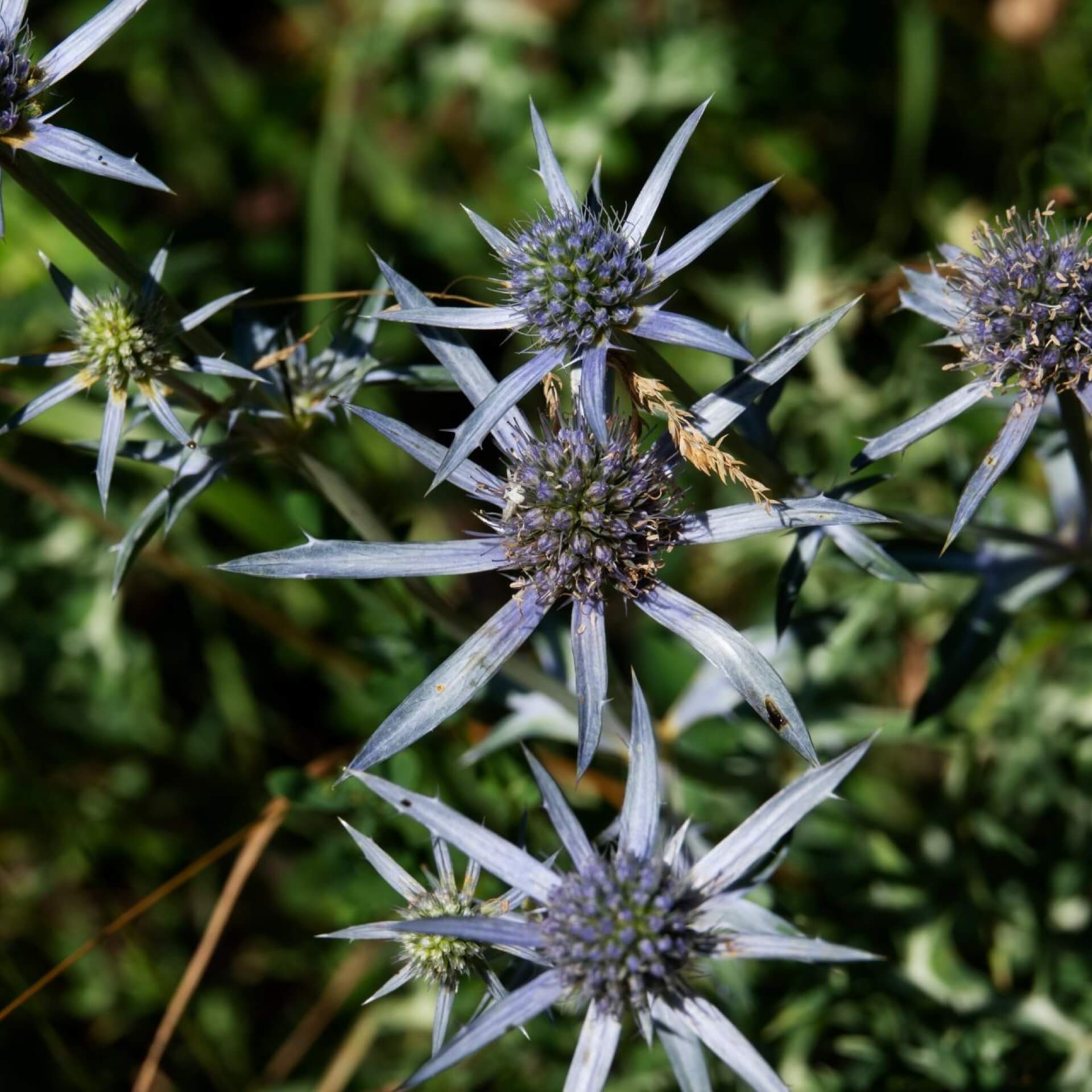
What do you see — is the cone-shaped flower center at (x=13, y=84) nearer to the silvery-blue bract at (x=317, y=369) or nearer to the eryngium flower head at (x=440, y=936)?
the silvery-blue bract at (x=317, y=369)

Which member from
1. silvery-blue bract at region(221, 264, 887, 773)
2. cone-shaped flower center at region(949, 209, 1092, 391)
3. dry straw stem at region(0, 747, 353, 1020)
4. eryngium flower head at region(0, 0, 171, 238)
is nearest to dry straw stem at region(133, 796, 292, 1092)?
dry straw stem at region(0, 747, 353, 1020)

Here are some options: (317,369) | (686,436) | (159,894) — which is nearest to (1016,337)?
(686,436)

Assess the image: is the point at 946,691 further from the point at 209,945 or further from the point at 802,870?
the point at 209,945

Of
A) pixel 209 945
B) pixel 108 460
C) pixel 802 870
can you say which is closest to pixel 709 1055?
pixel 802 870

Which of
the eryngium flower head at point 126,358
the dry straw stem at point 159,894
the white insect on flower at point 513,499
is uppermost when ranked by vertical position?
the white insect on flower at point 513,499

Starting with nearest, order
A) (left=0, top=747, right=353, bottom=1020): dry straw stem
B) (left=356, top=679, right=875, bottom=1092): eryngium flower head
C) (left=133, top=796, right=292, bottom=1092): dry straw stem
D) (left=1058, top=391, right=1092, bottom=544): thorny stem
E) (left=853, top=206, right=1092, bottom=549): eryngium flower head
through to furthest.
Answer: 1. (left=356, top=679, right=875, bottom=1092): eryngium flower head
2. (left=853, top=206, right=1092, bottom=549): eryngium flower head
3. (left=1058, top=391, right=1092, bottom=544): thorny stem
4. (left=0, top=747, right=353, bottom=1020): dry straw stem
5. (left=133, top=796, right=292, bottom=1092): dry straw stem

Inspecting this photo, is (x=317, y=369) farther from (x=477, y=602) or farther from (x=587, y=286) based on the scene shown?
(x=477, y=602)

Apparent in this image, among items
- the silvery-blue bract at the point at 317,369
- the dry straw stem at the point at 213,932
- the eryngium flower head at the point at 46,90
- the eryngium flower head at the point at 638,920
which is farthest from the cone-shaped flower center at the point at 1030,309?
the dry straw stem at the point at 213,932

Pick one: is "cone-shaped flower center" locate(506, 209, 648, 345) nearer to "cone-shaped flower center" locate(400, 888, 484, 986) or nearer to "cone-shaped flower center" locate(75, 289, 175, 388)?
"cone-shaped flower center" locate(75, 289, 175, 388)
